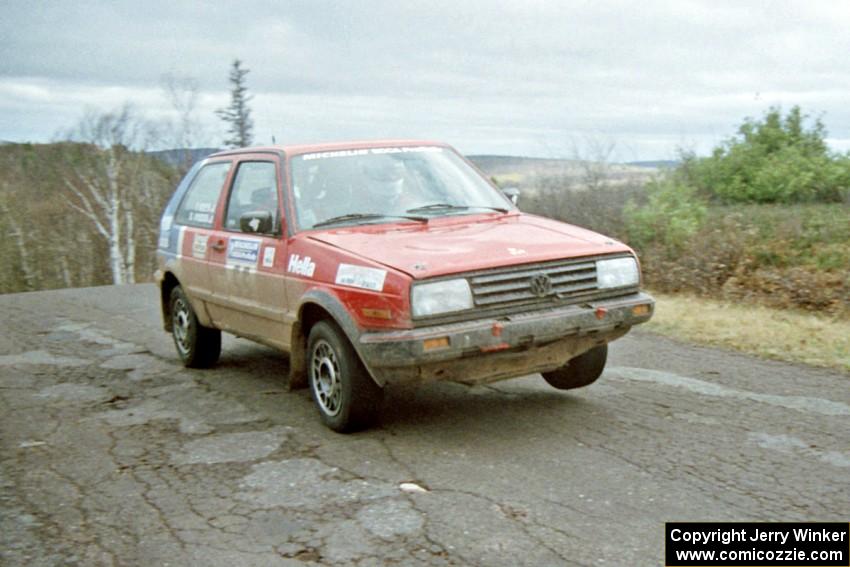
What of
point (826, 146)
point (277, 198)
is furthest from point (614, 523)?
point (826, 146)

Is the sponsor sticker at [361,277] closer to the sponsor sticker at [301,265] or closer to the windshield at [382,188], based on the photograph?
the sponsor sticker at [301,265]

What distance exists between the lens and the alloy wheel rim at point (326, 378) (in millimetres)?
5355

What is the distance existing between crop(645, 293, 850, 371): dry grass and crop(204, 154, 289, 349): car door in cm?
418

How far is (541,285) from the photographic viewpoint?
5.12 meters

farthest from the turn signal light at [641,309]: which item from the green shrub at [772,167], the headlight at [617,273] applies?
the green shrub at [772,167]

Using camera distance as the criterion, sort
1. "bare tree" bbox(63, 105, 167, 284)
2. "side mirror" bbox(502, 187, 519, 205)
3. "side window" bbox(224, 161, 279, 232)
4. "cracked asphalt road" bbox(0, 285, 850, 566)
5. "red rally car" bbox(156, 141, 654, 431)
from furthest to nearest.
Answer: "bare tree" bbox(63, 105, 167, 284) → "side mirror" bbox(502, 187, 519, 205) → "side window" bbox(224, 161, 279, 232) → "red rally car" bbox(156, 141, 654, 431) → "cracked asphalt road" bbox(0, 285, 850, 566)

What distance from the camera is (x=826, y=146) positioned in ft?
63.1

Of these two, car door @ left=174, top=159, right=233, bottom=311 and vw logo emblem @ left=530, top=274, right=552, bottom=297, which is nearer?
vw logo emblem @ left=530, top=274, right=552, bottom=297

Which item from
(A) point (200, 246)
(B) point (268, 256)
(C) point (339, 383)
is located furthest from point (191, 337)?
(C) point (339, 383)

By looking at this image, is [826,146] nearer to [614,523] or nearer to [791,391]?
[791,391]

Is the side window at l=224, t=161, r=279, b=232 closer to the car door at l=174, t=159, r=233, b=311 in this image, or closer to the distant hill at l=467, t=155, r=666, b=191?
the car door at l=174, t=159, r=233, b=311

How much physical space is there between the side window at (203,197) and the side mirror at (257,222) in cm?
111

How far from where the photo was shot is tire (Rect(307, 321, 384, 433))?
5180mm

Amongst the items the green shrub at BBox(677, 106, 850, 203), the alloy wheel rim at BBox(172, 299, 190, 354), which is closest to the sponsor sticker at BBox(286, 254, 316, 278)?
the alloy wheel rim at BBox(172, 299, 190, 354)
